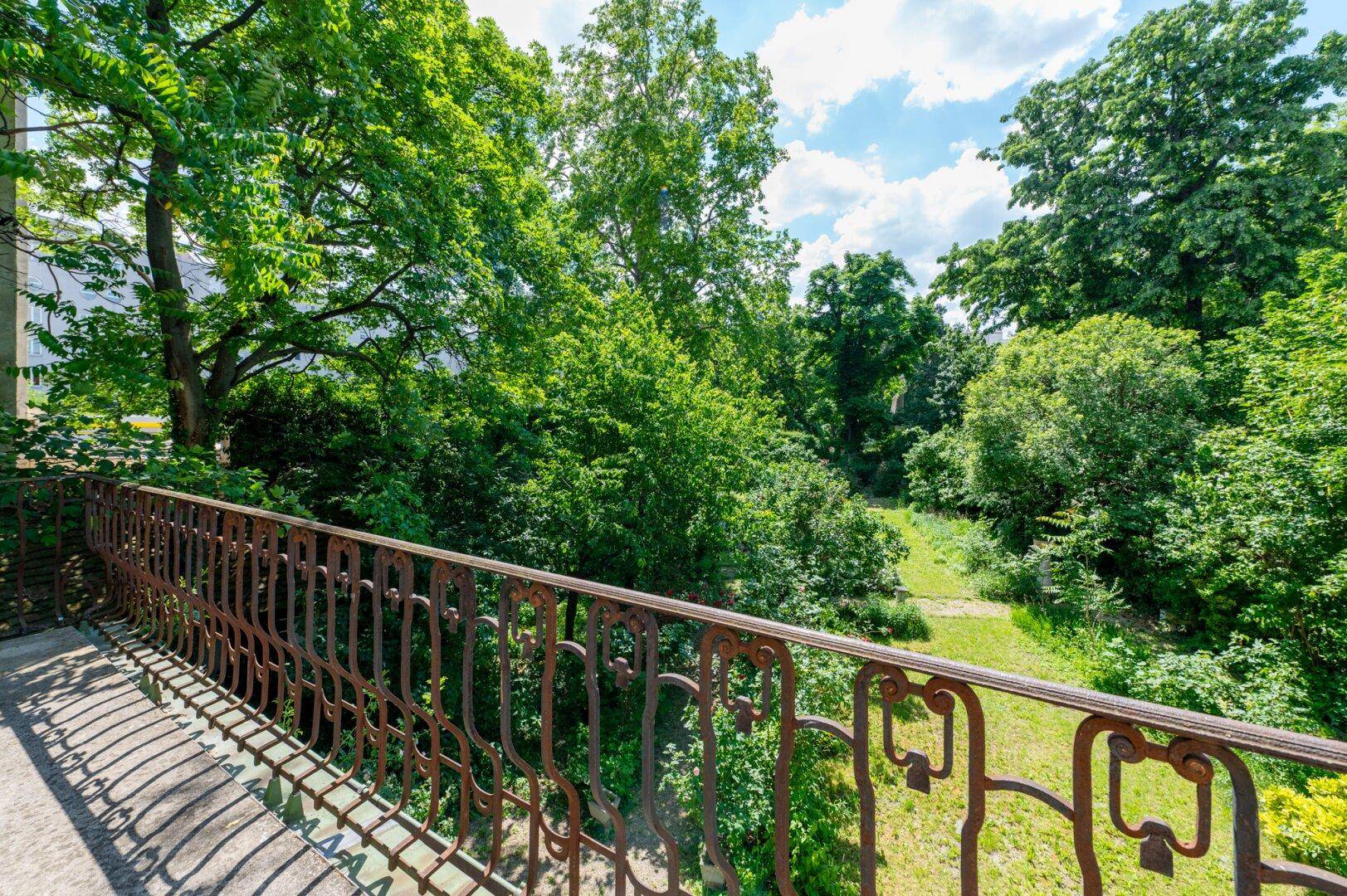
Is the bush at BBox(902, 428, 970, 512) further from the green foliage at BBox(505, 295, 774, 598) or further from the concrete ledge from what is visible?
the concrete ledge

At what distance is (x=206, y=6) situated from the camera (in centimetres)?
545

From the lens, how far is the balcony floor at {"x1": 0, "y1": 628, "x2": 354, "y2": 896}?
153 centimetres

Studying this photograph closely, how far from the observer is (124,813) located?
1.75 m

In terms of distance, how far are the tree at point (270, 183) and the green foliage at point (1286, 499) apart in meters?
9.73

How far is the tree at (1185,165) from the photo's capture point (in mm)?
10852

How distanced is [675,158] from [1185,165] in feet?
37.9

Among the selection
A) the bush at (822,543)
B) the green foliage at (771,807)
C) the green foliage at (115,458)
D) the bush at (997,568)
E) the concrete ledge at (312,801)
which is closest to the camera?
the concrete ledge at (312,801)

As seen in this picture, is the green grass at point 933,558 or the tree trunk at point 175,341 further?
the green grass at point 933,558

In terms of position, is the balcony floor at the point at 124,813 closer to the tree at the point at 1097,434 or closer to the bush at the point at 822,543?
the bush at the point at 822,543

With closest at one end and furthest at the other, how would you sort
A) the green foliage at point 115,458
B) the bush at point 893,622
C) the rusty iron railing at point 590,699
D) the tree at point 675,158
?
the rusty iron railing at point 590,699 → the green foliage at point 115,458 → the bush at point 893,622 → the tree at point 675,158

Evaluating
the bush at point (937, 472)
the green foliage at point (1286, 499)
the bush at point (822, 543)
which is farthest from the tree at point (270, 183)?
the bush at point (937, 472)

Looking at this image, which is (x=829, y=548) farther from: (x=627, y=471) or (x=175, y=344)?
(x=175, y=344)

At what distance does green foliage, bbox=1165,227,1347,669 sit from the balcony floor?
30.0 ft

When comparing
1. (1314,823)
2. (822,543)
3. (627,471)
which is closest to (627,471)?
(627,471)
